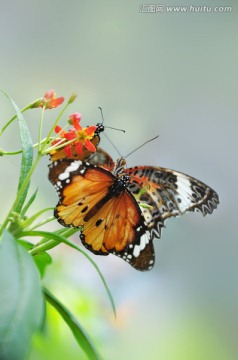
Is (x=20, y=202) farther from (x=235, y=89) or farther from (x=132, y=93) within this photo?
(x=235, y=89)

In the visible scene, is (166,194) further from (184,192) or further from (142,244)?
(142,244)

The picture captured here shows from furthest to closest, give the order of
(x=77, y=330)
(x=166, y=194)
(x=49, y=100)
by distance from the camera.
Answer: (x=166, y=194) < (x=49, y=100) < (x=77, y=330)

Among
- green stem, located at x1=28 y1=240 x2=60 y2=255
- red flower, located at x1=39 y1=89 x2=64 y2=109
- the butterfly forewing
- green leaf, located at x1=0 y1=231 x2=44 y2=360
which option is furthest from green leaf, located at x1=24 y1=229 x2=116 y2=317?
the butterfly forewing

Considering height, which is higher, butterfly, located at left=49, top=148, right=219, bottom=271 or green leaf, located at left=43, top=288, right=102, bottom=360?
butterfly, located at left=49, top=148, right=219, bottom=271

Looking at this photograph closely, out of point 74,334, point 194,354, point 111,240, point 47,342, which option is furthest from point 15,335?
point 194,354

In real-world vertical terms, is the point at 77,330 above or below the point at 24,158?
below

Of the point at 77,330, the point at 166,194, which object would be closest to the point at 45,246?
the point at 77,330

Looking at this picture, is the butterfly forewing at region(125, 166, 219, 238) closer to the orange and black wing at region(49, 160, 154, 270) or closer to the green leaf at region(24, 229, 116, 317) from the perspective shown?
the orange and black wing at region(49, 160, 154, 270)

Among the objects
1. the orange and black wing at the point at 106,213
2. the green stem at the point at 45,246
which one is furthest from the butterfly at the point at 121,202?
the green stem at the point at 45,246
